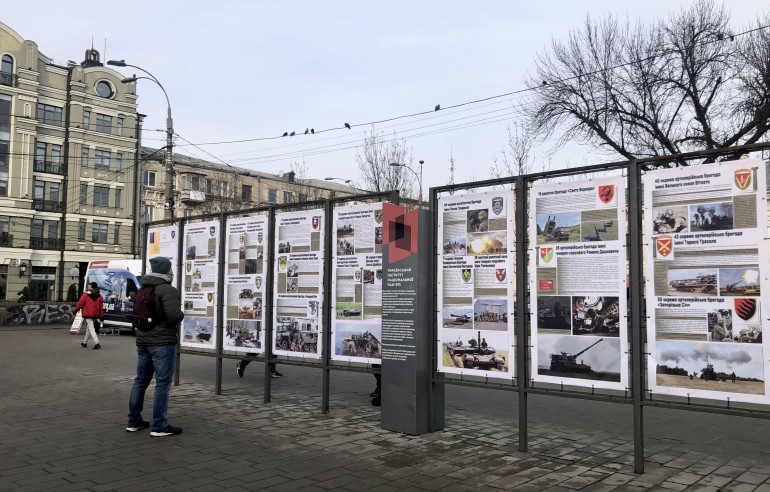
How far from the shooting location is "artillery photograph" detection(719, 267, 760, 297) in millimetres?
4887

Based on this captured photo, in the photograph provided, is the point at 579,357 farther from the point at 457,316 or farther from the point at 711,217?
the point at 711,217

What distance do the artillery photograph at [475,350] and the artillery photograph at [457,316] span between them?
0.08 meters

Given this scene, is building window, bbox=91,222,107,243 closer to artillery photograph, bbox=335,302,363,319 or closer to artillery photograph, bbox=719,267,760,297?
artillery photograph, bbox=335,302,363,319

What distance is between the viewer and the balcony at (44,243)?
1761 inches

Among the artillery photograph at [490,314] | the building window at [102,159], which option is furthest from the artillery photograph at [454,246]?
the building window at [102,159]

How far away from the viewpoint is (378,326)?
7.57 m

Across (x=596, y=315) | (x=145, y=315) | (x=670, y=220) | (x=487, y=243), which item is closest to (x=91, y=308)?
(x=145, y=315)

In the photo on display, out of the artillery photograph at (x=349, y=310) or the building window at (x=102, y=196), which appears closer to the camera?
the artillery photograph at (x=349, y=310)

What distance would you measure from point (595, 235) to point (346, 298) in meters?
3.43

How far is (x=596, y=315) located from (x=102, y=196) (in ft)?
163

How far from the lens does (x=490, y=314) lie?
6461 mm

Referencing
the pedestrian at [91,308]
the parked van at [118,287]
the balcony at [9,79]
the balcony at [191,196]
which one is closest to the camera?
the pedestrian at [91,308]

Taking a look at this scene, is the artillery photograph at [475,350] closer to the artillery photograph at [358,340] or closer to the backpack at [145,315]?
the artillery photograph at [358,340]

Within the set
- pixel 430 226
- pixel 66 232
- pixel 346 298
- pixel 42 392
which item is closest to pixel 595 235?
pixel 430 226
